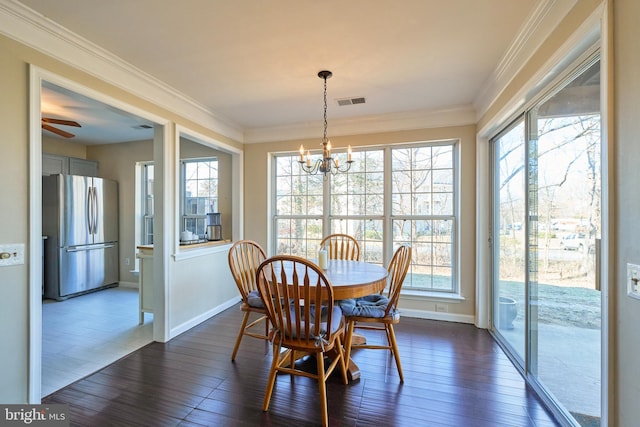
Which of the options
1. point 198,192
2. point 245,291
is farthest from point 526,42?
point 198,192

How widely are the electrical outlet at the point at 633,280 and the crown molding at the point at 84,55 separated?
11.1ft

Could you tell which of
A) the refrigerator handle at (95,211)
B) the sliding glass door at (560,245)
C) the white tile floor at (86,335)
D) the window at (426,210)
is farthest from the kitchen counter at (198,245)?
the sliding glass door at (560,245)

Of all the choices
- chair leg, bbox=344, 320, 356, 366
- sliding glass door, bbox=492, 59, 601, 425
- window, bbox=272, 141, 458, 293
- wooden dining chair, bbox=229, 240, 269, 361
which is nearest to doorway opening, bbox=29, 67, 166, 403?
wooden dining chair, bbox=229, 240, 269, 361

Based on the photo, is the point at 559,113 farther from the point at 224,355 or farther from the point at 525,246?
the point at 224,355

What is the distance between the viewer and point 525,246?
2.25 meters

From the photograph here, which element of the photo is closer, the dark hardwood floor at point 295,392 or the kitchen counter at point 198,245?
the dark hardwood floor at point 295,392

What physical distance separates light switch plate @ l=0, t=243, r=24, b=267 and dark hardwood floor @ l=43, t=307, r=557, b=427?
1016 mm

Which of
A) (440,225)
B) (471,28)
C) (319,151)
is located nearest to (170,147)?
(319,151)

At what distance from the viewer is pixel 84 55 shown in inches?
83.9

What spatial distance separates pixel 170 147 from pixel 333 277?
2.21 meters

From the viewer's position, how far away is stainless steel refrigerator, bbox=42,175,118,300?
4223mm

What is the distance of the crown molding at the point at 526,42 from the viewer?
63.9 inches

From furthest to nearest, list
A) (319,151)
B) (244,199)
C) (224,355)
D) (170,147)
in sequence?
(244,199) → (319,151) → (170,147) → (224,355)

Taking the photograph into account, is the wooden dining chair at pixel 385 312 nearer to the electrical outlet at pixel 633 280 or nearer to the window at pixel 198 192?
the electrical outlet at pixel 633 280
